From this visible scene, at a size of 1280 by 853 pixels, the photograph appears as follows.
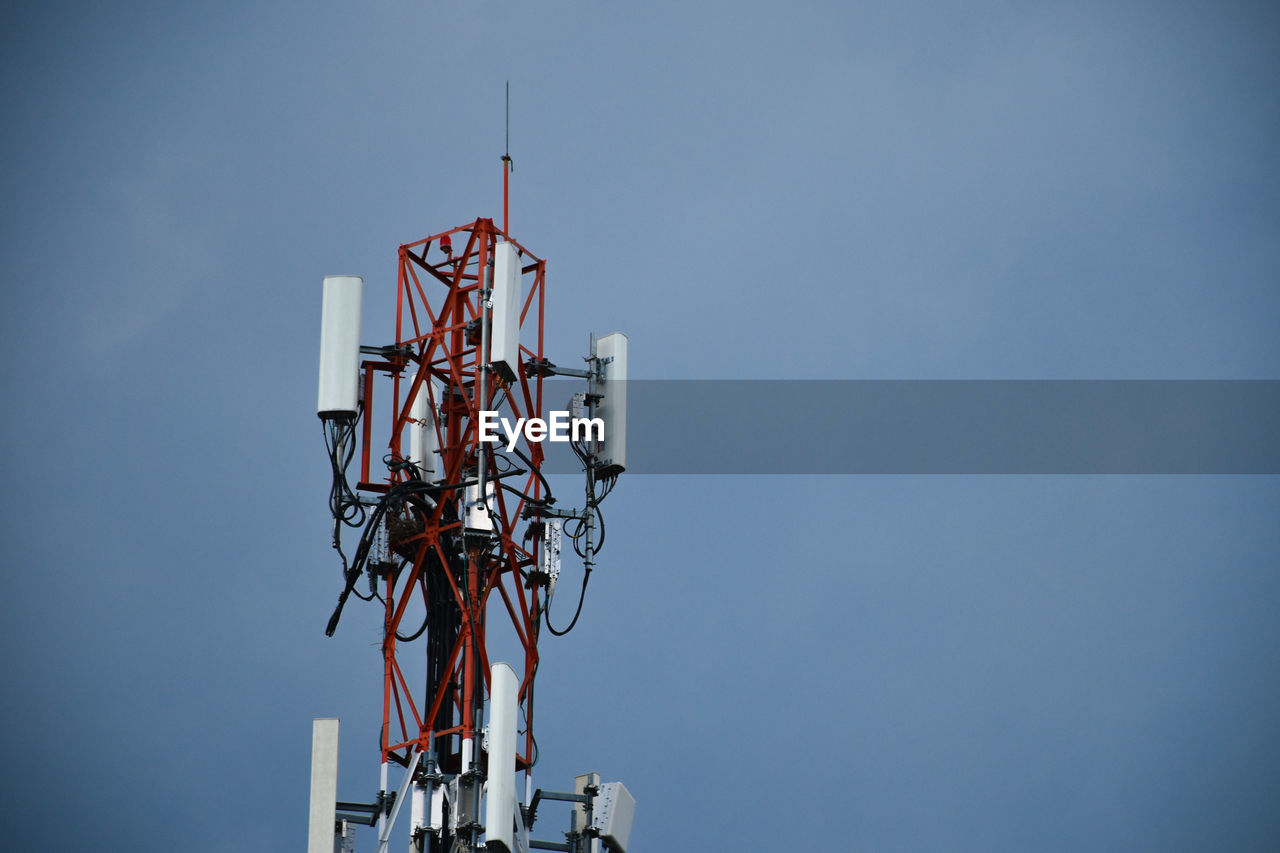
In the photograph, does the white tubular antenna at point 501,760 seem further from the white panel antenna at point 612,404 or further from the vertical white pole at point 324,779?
the white panel antenna at point 612,404

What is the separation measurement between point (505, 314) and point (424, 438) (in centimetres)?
474

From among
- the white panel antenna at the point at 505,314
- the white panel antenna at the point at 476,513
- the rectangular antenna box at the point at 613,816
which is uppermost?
the white panel antenna at the point at 505,314

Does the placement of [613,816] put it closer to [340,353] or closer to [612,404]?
[612,404]

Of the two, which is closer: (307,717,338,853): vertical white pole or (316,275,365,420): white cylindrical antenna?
(307,717,338,853): vertical white pole

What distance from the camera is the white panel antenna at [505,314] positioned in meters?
41.3

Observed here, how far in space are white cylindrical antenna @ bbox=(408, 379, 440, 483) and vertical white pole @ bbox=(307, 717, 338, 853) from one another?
7.07 meters

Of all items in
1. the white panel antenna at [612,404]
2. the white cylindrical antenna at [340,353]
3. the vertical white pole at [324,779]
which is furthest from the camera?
the white panel antenna at [612,404]

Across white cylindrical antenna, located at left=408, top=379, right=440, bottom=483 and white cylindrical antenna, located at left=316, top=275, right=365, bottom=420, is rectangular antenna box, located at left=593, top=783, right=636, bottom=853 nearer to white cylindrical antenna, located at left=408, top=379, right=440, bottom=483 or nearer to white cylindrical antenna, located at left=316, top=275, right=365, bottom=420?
white cylindrical antenna, located at left=408, top=379, right=440, bottom=483

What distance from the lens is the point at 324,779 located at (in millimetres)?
39312

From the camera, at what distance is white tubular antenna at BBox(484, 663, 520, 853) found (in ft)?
129

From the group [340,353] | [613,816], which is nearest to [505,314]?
[340,353]

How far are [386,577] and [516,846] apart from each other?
6.28 metres

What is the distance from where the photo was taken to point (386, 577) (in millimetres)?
43156

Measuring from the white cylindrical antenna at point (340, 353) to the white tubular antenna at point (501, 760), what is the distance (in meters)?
6.41
